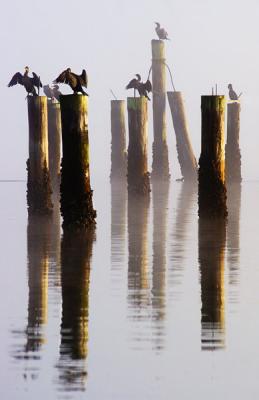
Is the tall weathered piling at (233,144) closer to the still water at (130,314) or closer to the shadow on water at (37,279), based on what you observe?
the shadow on water at (37,279)

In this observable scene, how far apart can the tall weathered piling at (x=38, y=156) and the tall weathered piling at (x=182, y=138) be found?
1294cm

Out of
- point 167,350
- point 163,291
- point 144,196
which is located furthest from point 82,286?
point 144,196

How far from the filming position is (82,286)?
14188mm

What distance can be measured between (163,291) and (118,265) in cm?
274

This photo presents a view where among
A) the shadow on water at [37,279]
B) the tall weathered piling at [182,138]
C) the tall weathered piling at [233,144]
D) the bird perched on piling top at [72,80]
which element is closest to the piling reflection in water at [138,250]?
the shadow on water at [37,279]

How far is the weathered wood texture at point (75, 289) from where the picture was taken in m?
10.7

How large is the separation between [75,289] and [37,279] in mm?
1020

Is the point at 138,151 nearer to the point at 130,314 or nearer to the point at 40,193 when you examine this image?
the point at 40,193

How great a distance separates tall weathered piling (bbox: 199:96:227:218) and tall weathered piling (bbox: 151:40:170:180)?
13922 mm

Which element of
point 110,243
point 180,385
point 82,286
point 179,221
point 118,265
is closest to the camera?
point 180,385

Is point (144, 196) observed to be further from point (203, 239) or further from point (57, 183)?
point (203, 239)

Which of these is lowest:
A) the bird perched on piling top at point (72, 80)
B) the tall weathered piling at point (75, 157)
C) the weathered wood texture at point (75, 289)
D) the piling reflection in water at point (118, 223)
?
the piling reflection in water at point (118, 223)

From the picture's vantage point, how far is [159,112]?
36.8 metres

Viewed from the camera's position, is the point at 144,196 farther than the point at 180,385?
Yes
